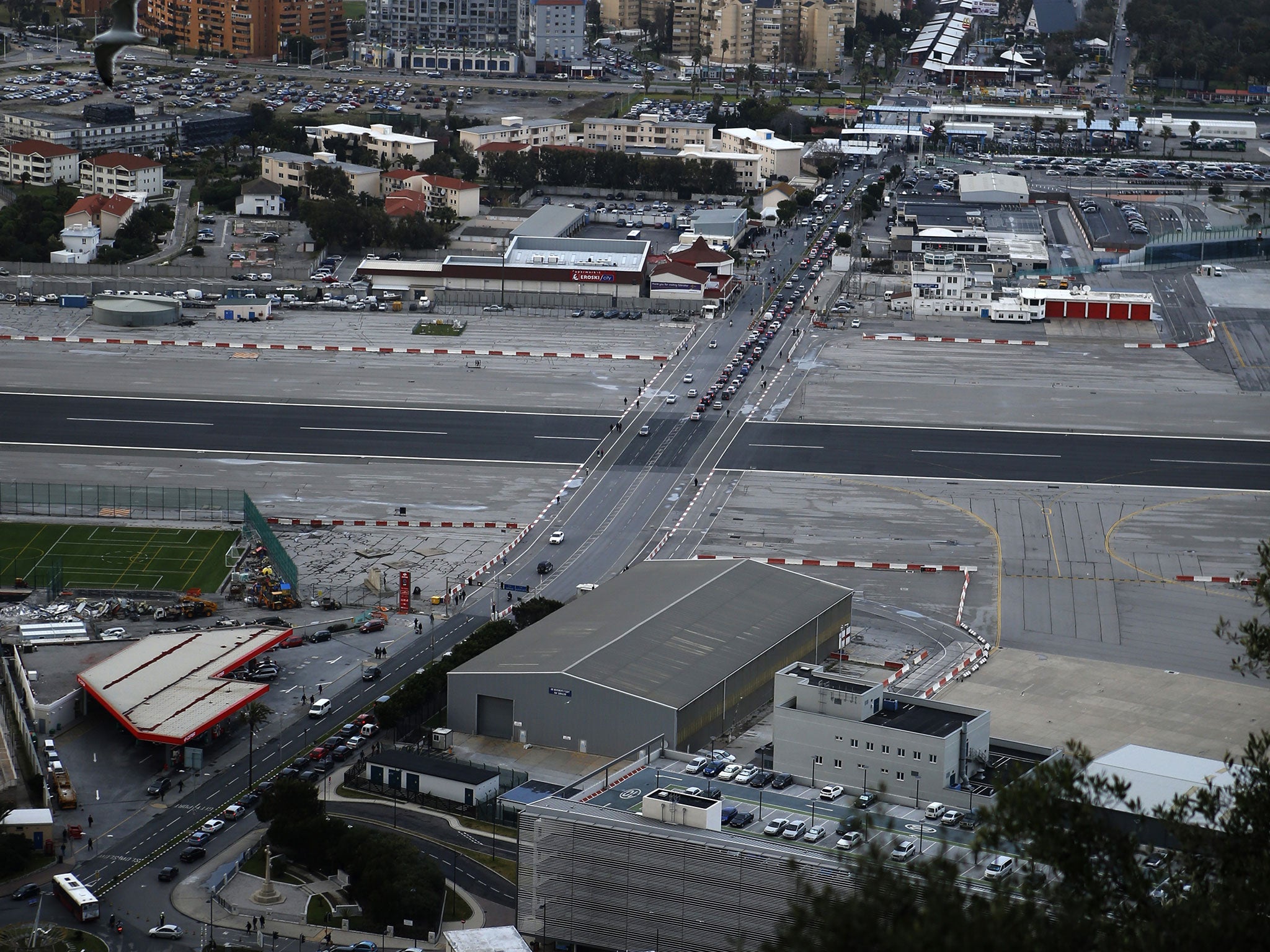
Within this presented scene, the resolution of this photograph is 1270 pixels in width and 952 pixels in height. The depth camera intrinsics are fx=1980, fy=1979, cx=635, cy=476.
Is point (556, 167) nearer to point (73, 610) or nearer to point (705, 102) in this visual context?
point (705, 102)

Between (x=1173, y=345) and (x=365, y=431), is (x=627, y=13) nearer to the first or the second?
(x=1173, y=345)

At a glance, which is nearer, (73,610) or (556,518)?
(73,610)

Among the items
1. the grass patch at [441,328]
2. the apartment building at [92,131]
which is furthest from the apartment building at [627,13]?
the grass patch at [441,328]

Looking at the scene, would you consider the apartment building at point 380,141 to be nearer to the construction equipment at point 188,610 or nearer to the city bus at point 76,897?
the construction equipment at point 188,610

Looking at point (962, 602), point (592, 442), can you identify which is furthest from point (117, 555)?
point (962, 602)

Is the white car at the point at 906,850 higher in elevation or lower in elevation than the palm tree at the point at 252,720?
higher

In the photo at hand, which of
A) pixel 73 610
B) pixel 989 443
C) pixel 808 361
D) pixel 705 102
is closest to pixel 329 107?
pixel 705 102
